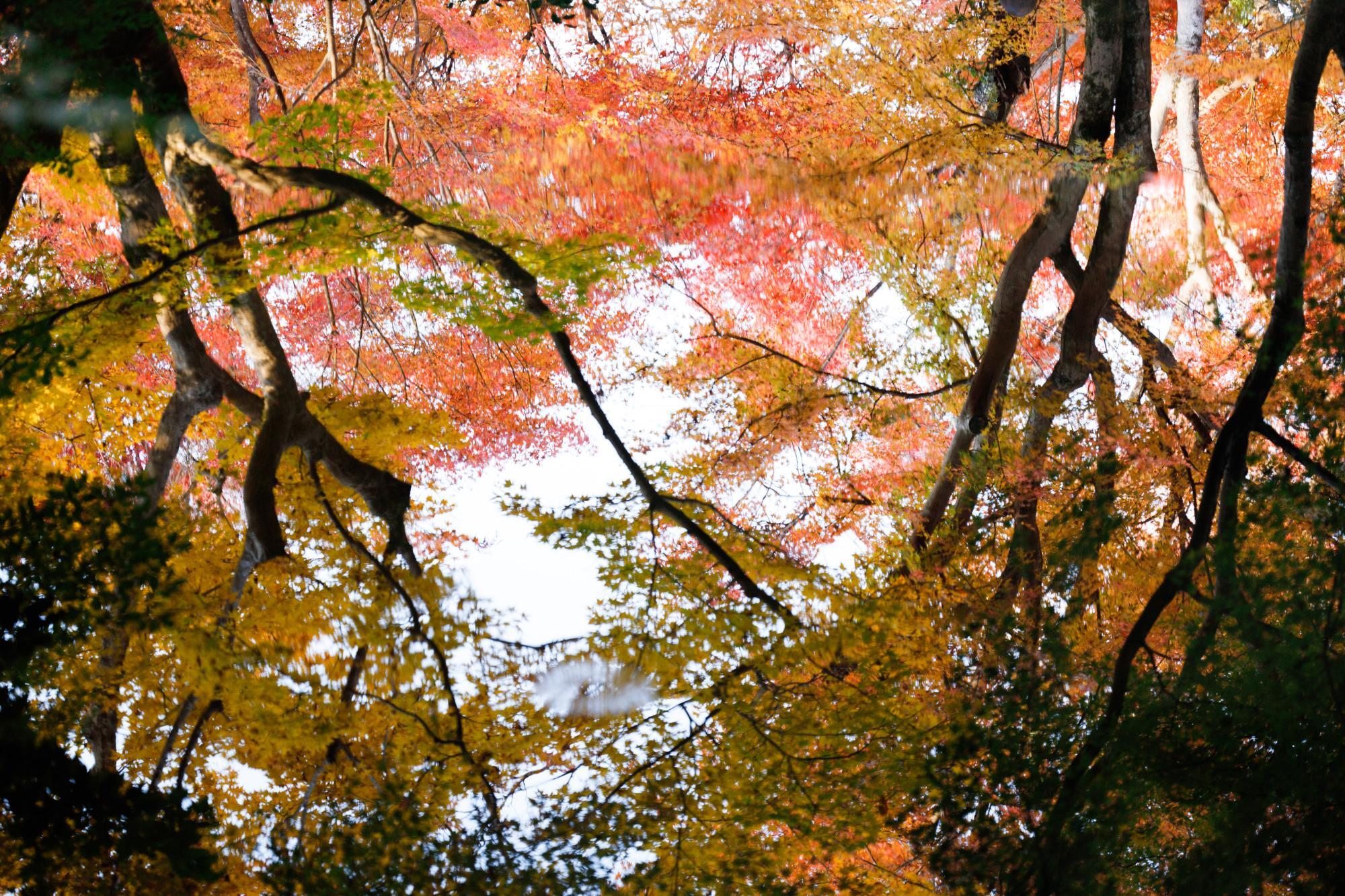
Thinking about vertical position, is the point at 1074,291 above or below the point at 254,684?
above

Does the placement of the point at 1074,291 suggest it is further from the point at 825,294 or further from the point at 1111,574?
the point at 825,294

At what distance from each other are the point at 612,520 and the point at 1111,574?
2.98 metres

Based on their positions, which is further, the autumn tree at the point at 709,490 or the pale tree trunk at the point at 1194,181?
the pale tree trunk at the point at 1194,181

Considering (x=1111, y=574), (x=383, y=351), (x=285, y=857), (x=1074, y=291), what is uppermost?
(x=383, y=351)

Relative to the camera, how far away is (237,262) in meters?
4.39

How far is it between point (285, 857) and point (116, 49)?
3.71 meters

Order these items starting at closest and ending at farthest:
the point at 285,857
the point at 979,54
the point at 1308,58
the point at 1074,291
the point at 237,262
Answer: the point at 1308,58 < the point at 285,857 < the point at 237,262 < the point at 1074,291 < the point at 979,54

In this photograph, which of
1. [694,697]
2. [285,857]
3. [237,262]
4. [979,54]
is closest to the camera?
[285,857]

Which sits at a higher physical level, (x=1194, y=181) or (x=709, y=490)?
(x=1194, y=181)

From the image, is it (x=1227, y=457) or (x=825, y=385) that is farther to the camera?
(x=825, y=385)

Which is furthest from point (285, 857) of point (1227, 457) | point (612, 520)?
point (1227, 457)

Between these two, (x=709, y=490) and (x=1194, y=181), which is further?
(x=709, y=490)

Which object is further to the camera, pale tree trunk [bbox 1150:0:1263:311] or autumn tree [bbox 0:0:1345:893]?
pale tree trunk [bbox 1150:0:1263:311]

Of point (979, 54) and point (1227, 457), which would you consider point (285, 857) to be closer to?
point (1227, 457)
